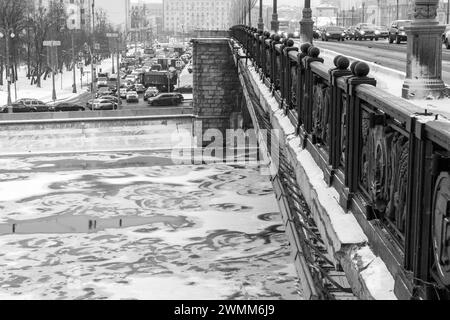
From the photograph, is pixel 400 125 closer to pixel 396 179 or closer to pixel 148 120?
pixel 396 179

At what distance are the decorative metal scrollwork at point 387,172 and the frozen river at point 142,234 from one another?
7710 mm

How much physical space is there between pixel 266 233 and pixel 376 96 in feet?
47.1

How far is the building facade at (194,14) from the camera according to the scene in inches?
5901

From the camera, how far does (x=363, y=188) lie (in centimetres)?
560

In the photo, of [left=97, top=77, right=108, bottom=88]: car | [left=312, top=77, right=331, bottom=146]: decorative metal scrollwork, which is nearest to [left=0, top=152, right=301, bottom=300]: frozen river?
[left=312, top=77, right=331, bottom=146]: decorative metal scrollwork

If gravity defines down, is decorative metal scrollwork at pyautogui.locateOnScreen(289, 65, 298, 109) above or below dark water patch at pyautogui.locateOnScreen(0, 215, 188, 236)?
above

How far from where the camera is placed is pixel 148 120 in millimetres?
37719

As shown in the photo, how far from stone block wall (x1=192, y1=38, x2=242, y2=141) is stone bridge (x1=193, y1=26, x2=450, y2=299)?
2690 centimetres

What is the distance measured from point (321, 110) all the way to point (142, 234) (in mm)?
11719

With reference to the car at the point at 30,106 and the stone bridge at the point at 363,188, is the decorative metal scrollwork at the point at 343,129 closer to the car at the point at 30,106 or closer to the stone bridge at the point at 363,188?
the stone bridge at the point at 363,188

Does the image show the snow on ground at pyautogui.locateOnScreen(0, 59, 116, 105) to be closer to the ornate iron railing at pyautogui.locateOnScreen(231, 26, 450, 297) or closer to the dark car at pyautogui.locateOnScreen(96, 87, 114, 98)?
the dark car at pyautogui.locateOnScreen(96, 87, 114, 98)

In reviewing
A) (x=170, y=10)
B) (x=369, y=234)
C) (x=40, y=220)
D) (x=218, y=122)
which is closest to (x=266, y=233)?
(x=40, y=220)

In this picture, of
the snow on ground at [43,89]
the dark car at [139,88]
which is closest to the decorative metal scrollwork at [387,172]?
the snow on ground at [43,89]

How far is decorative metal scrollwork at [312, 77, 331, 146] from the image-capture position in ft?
25.0
